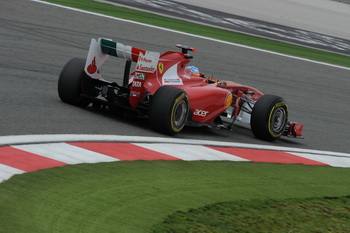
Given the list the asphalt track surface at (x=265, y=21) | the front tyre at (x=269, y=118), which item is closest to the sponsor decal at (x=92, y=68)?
the front tyre at (x=269, y=118)

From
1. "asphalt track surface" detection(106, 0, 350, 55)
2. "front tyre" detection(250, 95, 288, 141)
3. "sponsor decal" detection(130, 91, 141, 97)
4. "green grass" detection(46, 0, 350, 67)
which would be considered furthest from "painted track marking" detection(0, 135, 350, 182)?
"asphalt track surface" detection(106, 0, 350, 55)

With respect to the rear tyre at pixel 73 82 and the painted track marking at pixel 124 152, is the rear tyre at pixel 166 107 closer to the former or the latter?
the painted track marking at pixel 124 152

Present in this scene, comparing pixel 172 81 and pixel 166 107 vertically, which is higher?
pixel 172 81

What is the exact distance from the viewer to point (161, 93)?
903 centimetres

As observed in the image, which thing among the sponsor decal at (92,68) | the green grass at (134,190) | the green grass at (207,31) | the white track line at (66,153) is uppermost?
the green grass at (207,31)

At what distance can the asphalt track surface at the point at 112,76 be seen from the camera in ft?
29.6

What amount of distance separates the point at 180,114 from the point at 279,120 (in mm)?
1705

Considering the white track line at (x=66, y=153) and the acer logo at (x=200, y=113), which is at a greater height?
the acer logo at (x=200, y=113)

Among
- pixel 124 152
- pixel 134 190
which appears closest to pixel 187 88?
pixel 124 152

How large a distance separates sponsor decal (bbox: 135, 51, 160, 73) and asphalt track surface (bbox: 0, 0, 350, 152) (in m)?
0.72

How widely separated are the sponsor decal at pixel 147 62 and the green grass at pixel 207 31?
34.8 ft

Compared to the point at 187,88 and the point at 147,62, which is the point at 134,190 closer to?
the point at 147,62

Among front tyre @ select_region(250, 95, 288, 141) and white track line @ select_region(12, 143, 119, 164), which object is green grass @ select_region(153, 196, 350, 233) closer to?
white track line @ select_region(12, 143, 119, 164)

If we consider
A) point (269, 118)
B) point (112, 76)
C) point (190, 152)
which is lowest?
point (190, 152)
